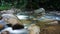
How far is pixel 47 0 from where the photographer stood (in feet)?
45.4

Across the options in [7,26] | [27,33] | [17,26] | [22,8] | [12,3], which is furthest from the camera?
[12,3]

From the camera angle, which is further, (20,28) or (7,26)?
(7,26)

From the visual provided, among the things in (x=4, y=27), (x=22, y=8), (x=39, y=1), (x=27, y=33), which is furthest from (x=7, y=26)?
(x=39, y=1)

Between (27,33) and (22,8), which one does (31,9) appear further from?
(27,33)

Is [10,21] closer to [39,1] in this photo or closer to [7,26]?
[7,26]

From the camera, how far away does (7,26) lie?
760 centimetres

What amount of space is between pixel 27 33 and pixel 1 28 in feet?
4.40

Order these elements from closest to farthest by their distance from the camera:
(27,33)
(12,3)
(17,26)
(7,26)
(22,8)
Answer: (27,33)
(17,26)
(7,26)
(22,8)
(12,3)

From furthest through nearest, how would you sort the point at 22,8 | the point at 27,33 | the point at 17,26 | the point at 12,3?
the point at 12,3
the point at 22,8
the point at 17,26
the point at 27,33

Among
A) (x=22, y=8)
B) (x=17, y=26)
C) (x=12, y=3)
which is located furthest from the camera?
(x=12, y=3)

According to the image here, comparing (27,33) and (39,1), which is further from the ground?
(39,1)

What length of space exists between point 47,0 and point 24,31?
24.5ft

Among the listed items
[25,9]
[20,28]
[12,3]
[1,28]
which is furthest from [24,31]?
[12,3]

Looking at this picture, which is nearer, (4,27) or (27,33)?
(27,33)
